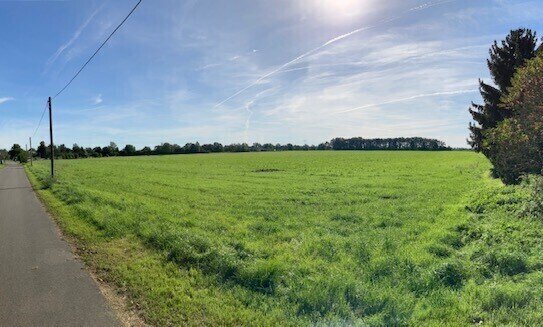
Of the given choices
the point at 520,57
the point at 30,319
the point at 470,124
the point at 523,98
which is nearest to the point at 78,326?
the point at 30,319

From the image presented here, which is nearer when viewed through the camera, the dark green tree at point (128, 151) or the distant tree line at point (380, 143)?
the dark green tree at point (128, 151)

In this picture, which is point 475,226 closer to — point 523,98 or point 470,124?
point 523,98

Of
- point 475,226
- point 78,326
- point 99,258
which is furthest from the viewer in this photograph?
point 475,226

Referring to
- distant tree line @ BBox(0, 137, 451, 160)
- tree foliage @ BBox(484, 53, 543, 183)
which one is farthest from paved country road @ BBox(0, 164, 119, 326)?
distant tree line @ BBox(0, 137, 451, 160)

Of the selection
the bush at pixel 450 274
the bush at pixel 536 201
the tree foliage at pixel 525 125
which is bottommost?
the bush at pixel 450 274

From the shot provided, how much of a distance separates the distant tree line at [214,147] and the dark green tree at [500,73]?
129m

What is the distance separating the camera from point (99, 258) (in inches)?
269

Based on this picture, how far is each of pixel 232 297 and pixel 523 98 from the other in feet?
34.0

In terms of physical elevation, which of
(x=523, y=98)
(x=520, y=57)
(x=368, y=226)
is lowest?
(x=368, y=226)

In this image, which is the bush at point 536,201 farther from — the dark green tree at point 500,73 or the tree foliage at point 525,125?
the dark green tree at point 500,73

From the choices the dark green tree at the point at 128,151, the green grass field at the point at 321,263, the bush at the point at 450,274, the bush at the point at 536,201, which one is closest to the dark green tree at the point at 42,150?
the dark green tree at the point at 128,151

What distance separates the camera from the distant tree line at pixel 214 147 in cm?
13099

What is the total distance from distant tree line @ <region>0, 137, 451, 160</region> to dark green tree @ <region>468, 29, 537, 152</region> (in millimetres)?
128699

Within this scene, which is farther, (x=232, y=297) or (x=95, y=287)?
(x=95, y=287)
